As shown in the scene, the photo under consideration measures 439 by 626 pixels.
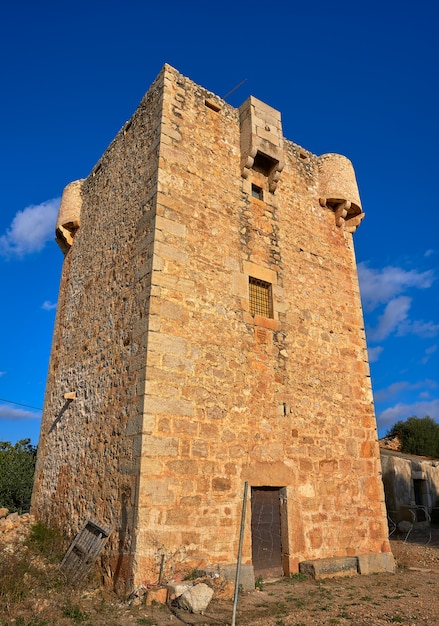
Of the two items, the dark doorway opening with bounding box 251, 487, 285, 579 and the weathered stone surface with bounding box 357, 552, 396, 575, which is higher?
the dark doorway opening with bounding box 251, 487, 285, 579

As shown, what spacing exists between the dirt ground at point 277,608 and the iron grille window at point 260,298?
396 cm

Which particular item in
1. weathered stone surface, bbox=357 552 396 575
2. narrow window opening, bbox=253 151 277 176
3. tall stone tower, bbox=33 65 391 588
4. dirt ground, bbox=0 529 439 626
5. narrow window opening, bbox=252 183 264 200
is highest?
narrow window opening, bbox=253 151 277 176

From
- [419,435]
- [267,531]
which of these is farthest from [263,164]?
[419,435]

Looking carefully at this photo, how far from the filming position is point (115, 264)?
7809 mm

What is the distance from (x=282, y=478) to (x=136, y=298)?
343cm

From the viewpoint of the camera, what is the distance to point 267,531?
6848 mm

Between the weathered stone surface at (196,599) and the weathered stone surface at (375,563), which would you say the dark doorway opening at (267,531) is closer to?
the weathered stone surface at (375,563)

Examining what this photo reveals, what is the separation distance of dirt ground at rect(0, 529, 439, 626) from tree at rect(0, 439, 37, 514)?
6.37m

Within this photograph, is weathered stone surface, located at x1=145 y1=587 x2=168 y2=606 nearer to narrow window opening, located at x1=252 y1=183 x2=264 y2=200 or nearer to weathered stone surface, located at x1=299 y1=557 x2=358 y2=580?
weathered stone surface, located at x1=299 y1=557 x2=358 y2=580

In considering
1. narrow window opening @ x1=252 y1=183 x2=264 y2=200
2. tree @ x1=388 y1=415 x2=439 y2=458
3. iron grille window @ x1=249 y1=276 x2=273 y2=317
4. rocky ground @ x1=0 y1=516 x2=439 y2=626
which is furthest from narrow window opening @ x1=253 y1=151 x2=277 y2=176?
tree @ x1=388 y1=415 x2=439 y2=458

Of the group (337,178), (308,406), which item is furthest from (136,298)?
(337,178)

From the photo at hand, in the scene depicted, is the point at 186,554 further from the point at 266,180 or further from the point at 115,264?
the point at 266,180

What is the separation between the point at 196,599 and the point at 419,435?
26.3m

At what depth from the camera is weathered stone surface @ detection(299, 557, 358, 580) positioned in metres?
6.84
